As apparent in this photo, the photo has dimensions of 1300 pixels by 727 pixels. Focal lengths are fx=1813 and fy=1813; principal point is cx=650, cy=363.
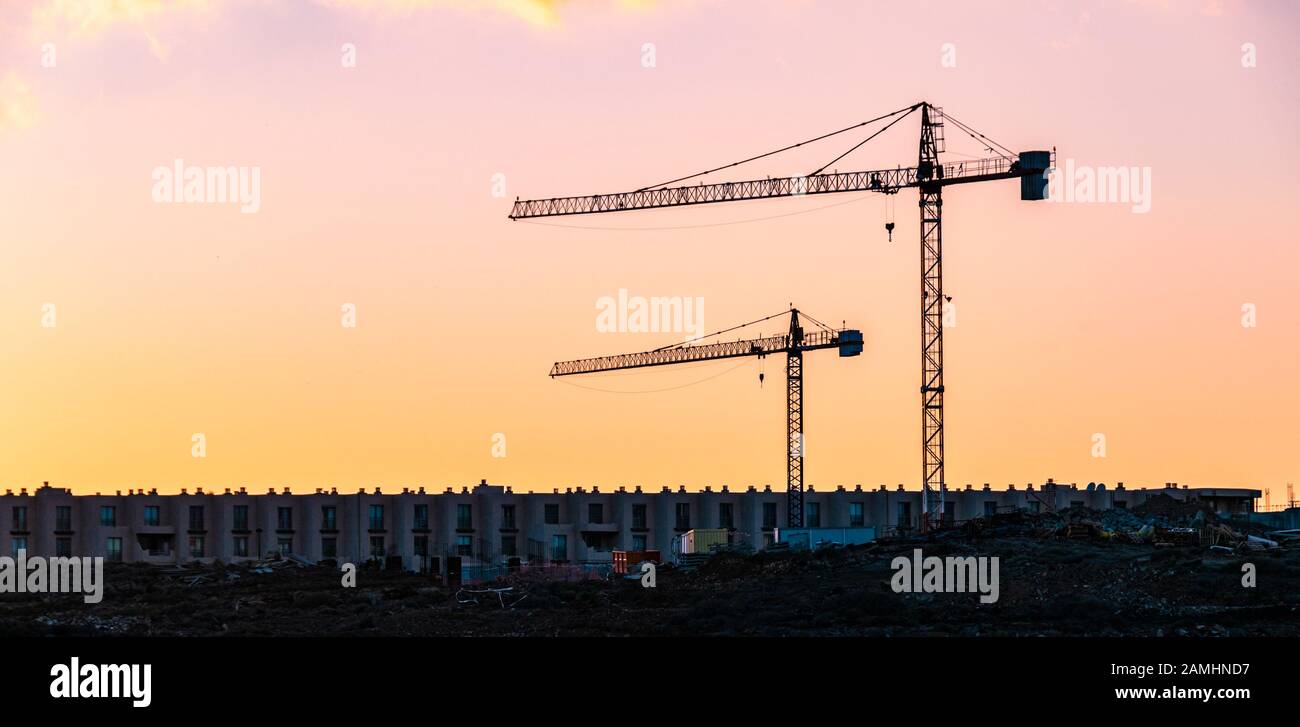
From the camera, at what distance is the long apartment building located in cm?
13238

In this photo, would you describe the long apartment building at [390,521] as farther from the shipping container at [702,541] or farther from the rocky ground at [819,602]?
the rocky ground at [819,602]

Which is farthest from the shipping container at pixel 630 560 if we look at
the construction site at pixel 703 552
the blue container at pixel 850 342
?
the blue container at pixel 850 342

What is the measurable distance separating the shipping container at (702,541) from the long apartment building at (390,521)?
791 inches

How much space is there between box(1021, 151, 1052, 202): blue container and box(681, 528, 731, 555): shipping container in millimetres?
28746

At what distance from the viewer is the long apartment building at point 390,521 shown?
13238cm

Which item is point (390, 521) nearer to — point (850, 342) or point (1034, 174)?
point (850, 342)

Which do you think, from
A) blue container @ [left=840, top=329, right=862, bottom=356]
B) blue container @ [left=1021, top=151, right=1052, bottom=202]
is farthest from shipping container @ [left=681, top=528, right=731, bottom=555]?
blue container @ [left=840, top=329, right=862, bottom=356]

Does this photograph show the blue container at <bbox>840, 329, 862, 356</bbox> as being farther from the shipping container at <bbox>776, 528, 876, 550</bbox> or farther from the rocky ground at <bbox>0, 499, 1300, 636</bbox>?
the rocky ground at <bbox>0, 499, 1300, 636</bbox>

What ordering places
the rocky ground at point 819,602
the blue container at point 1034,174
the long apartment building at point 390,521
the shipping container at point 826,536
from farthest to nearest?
1. the long apartment building at point 390,521
2. the blue container at point 1034,174
3. the shipping container at point 826,536
4. the rocky ground at point 819,602
